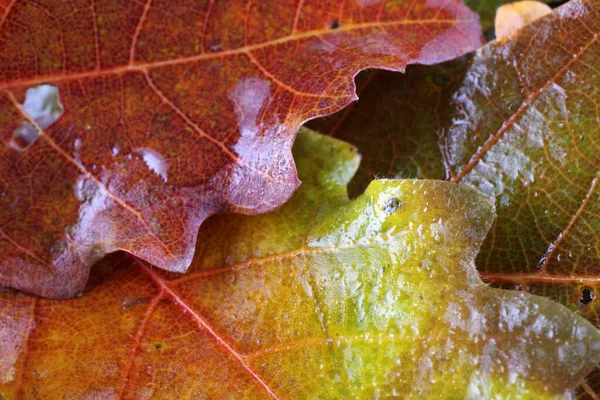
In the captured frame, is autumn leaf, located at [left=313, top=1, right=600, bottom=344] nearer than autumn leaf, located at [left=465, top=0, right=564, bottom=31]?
Yes

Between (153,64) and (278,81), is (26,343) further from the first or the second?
(278,81)

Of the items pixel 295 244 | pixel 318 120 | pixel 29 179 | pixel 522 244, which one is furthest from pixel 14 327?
pixel 522 244

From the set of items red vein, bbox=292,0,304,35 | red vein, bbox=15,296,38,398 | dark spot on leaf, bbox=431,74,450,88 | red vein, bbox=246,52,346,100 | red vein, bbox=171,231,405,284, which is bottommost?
red vein, bbox=15,296,38,398

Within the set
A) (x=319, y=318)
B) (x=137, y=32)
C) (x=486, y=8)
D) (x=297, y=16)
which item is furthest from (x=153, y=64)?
(x=486, y=8)

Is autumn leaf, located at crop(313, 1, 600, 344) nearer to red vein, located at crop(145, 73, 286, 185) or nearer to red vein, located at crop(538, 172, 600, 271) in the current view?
red vein, located at crop(538, 172, 600, 271)

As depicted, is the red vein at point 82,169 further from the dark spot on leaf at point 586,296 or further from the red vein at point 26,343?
the dark spot on leaf at point 586,296

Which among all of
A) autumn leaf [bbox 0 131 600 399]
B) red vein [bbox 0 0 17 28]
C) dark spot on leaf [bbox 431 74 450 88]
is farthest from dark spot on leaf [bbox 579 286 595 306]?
red vein [bbox 0 0 17 28]
